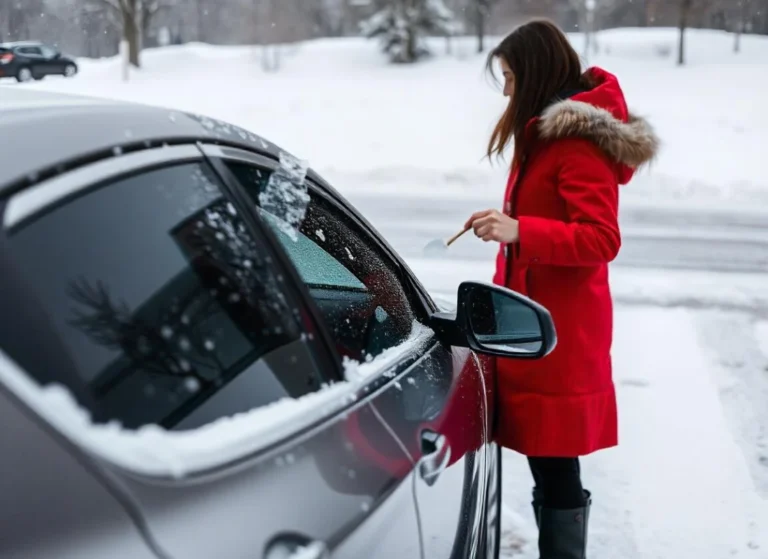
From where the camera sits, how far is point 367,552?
126 cm

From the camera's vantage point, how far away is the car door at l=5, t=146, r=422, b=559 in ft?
3.41

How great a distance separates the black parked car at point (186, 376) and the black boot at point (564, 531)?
3.01 feet

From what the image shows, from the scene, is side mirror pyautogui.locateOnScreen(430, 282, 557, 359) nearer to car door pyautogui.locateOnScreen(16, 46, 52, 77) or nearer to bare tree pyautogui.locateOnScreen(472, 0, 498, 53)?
car door pyautogui.locateOnScreen(16, 46, 52, 77)

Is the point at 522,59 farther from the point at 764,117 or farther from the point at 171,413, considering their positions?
the point at 764,117

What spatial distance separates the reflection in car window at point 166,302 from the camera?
3.51 feet

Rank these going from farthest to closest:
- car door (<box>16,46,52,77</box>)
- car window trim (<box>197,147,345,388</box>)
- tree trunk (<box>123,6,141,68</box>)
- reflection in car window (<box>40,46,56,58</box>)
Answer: tree trunk (<box>123,6,141,68</box>)
reflection in car window (<box>40,46,56,58</box>)
car door (<box>16,46,52,77</box>)
car window trim (<box>197,147,345,388</box>)

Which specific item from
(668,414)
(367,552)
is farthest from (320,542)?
(668,414)

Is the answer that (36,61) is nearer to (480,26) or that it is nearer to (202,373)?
(202,373)

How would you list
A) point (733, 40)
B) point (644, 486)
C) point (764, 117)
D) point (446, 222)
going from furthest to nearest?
point (733, 40) → point (764, 117) → point (446, 222) → point (644, 486)

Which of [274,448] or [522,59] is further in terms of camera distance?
[522,59]

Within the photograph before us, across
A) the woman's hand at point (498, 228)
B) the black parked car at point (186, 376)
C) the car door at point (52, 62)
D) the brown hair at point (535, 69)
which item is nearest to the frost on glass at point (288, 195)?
the black parked car at point (186, 376)

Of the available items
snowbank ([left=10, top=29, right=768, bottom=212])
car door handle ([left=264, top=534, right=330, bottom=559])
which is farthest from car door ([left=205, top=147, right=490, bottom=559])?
snowbank ([left=10, top=29, right=768, bottom=212])

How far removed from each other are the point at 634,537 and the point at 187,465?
8.76ft

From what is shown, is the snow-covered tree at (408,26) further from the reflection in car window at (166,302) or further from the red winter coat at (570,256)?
the reflection in car window at (166,302)
